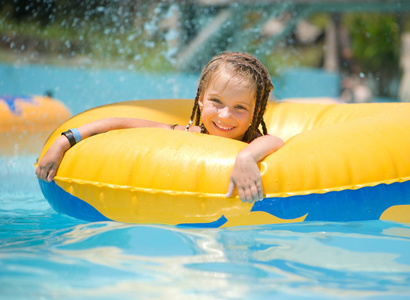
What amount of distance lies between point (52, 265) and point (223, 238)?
2.12 feet

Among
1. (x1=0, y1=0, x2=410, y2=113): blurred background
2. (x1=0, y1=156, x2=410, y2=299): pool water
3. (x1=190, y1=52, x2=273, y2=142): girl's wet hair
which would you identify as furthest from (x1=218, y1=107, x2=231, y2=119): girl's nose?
(x1=0, y1=0, x2=410, y2=113): blurred background

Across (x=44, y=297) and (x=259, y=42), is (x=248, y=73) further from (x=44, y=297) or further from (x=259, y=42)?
(x=259, y=42)

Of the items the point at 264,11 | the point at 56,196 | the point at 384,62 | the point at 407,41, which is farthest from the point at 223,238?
the point at 384,62

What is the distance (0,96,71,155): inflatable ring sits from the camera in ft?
14.1

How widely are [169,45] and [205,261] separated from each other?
702cm

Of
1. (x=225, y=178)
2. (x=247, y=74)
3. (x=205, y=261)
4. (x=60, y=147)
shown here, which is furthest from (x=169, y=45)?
(x=205, y=261)

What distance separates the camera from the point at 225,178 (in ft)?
6.72

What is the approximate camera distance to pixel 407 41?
11633 millimetres

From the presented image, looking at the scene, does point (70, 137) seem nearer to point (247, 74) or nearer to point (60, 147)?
point (60, 147)

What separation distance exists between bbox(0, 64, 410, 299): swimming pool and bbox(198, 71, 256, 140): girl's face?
0.56 metres

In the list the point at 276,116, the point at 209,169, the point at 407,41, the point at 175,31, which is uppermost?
the point at 407,41

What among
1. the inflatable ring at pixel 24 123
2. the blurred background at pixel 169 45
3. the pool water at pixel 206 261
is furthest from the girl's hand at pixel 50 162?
the blurred background at pixel 169 45

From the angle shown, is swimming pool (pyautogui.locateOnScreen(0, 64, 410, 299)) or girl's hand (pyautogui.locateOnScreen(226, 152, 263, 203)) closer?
swimming pool (pyautogui.locateOnScreen(0, 64, 410, 299))

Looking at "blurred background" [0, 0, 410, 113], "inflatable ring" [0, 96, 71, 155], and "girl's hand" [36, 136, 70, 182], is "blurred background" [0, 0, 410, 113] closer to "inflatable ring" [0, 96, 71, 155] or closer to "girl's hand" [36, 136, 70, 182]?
"inflatable ring" [0, 96, 71, 155]
